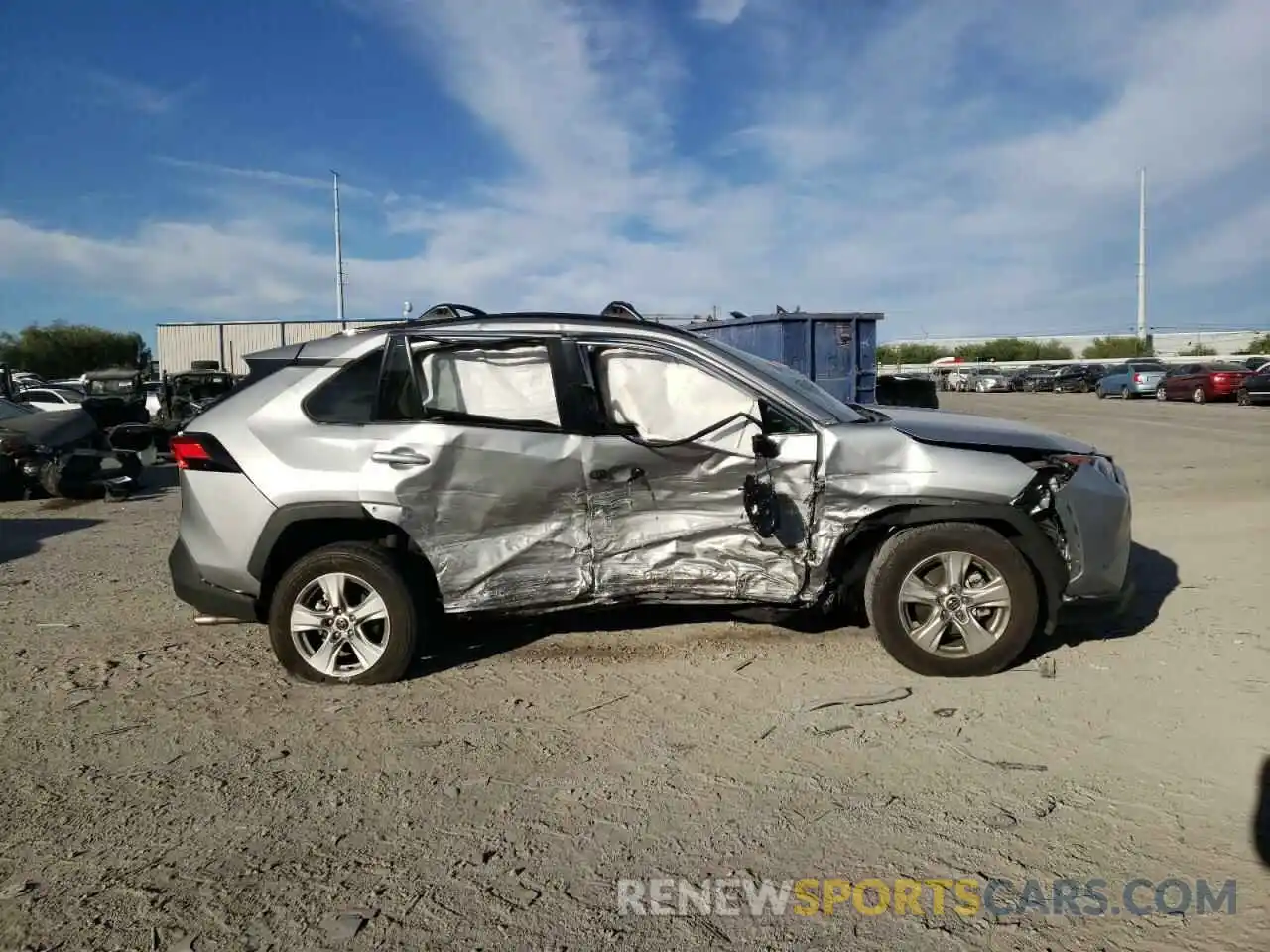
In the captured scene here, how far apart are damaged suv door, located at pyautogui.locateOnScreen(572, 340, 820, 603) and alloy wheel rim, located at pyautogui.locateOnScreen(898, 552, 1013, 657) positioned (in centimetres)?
55

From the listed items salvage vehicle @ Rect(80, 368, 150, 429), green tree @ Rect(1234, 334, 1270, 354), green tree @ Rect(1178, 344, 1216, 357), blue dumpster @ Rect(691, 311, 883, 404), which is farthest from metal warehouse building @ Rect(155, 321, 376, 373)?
green tree @ Rect(1234, 334, 1270, 354)


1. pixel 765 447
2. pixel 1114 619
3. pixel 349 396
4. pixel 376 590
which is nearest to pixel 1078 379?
pixel 1114 619

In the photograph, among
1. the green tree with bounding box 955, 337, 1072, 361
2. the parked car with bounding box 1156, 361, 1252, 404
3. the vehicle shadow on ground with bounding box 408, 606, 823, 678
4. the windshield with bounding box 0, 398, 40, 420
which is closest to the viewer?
the vehicle shadow on ground with bounding box 408, 606, 823, 678

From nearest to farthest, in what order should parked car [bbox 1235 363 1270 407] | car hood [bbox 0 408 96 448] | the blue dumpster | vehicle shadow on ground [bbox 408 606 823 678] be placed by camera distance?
1. vehicle shadow on ground [bbox 408 606 823 678]
2. car hood [bbox 0 408 96 448]
3. the blue dumpster
4. parked car [bbox 1235 363 1270 407]

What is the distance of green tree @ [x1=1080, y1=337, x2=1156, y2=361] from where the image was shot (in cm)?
7600

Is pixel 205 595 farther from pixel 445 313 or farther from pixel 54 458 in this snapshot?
pixel 54 458

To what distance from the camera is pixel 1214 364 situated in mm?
34000

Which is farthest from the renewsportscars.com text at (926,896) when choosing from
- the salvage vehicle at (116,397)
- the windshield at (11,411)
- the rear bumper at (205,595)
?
the salvage vehicle at (116,397)

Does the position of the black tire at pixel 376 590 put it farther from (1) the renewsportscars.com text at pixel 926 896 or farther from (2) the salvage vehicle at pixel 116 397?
(2) the salvage vehicle at pixel 116 397

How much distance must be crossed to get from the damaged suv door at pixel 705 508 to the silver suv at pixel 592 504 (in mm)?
11

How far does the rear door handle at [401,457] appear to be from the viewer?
4.54 metres

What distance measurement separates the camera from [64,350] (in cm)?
6688

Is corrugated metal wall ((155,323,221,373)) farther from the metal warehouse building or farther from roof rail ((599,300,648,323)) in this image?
roof rail ((599,300,648,323))

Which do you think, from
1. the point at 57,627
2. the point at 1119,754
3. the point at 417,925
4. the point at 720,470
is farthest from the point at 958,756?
the point at 57,627
